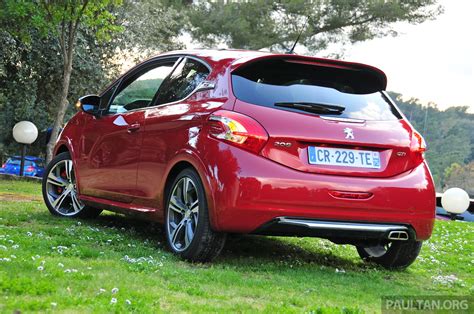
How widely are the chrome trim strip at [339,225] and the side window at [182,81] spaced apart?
1.53 metres

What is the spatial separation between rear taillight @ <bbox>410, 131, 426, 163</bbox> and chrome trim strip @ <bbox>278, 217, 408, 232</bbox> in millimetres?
600

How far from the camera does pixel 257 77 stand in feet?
17.3

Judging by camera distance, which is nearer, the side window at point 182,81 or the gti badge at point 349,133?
the gti badge at point 349,133

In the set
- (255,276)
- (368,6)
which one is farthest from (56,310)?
(368,6)

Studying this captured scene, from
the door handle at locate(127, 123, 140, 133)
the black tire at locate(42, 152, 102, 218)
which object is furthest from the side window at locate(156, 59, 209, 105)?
the black tire at locate(42, 152, 102, 218)

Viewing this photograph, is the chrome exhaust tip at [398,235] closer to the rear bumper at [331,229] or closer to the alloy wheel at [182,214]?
the rear bumper at [331,229]

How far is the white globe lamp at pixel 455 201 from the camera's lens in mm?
19906

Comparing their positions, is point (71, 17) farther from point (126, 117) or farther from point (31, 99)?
point (126, 117)

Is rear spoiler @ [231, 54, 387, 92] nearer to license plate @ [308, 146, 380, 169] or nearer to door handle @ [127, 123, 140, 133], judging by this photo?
license plate @ [308, 146, 380, 169]

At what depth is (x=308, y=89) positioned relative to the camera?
5.28 meters

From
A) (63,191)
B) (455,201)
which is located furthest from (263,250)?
(455,201)

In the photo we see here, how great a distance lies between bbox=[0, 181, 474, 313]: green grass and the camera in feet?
11.7

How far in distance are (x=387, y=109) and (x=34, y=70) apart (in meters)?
18.4

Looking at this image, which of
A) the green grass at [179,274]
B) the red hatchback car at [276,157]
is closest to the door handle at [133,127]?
the red hatchback car at [276,157]
